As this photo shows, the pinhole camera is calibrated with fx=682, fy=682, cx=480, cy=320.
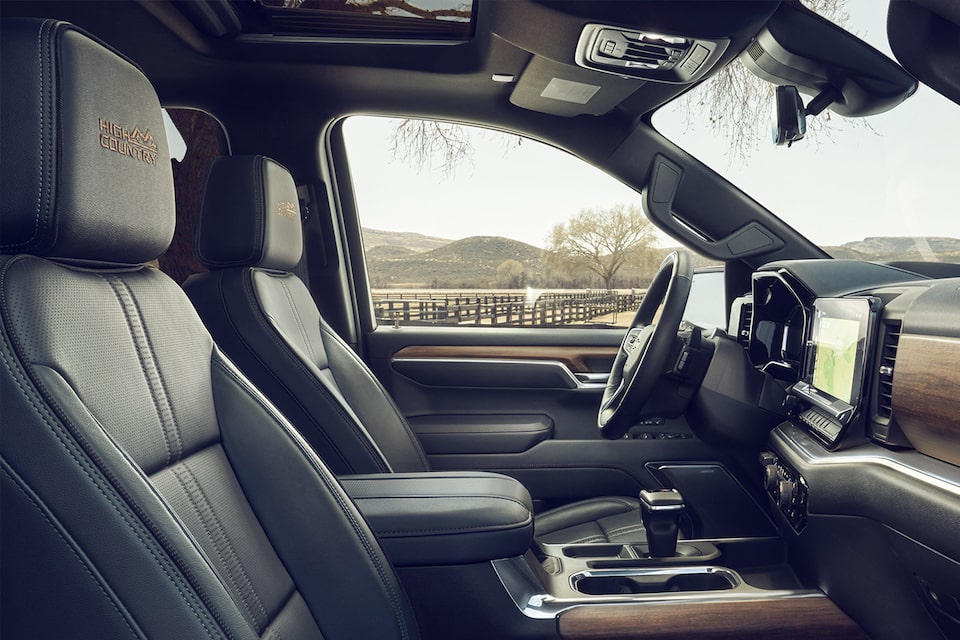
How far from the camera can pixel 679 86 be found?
7.11ft

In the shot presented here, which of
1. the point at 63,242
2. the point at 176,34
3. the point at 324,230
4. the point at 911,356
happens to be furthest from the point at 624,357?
the point at 176,34

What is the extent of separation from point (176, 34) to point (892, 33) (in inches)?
77.7

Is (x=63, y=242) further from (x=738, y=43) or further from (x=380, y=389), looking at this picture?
(x=738, y=43)

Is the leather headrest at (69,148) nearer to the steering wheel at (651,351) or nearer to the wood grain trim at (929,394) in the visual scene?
the steering wheel at (651,351)

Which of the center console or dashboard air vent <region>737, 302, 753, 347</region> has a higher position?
dashboard air vent <region>737, 302, 753, 347</region>

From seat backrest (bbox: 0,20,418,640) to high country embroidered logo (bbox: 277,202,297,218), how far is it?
2.12ft

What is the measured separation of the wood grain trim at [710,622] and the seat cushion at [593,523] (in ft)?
1.99

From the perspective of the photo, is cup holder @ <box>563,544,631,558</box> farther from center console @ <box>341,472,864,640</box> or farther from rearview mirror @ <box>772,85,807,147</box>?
rearview mirror @ <box>772,85,807,147</box>

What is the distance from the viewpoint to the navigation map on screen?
1.31m

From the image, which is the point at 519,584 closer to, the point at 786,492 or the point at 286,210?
the point at 786,492

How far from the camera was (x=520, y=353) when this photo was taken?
8.46ft

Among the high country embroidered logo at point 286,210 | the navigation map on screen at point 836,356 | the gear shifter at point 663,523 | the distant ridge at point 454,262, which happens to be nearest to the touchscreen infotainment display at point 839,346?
the navigation map on screen at point 836,356

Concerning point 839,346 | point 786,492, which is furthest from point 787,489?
point 839,346

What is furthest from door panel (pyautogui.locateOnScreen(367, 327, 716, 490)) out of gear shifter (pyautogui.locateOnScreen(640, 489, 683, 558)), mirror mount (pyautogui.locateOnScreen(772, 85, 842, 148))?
mirror mount (pyautogui.locateOnScreen(772, 85, 842, 148))
